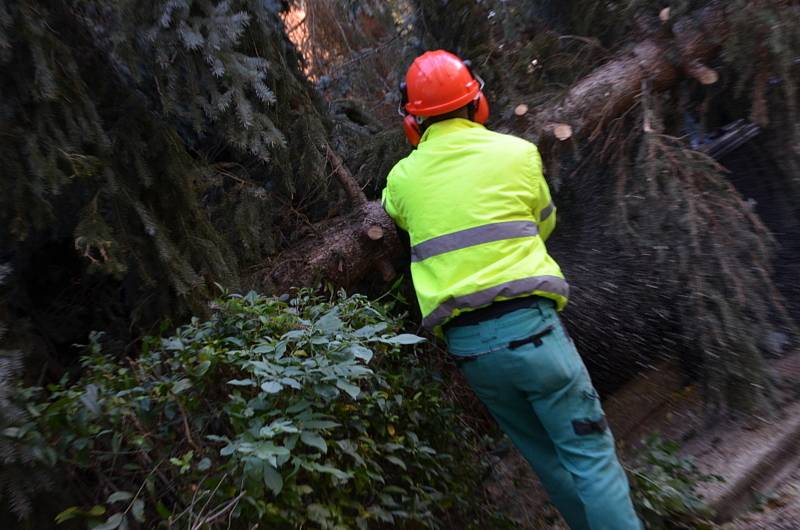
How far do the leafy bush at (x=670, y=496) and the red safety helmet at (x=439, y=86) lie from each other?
174 centimetres

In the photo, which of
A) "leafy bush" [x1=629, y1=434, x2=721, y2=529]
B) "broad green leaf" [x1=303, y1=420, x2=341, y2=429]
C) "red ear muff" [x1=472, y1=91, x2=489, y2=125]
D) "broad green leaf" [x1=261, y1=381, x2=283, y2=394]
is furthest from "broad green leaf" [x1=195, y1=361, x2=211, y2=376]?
"leafy bush" [x1=629, y1=434, x2=721, y2=529]

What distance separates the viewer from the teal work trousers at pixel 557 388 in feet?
7.33

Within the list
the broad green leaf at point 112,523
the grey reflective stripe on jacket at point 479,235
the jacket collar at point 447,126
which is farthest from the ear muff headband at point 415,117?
the broad green leaf at point 112,523

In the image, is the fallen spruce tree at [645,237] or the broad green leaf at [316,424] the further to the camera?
the fallen spruce tree at [645,237]

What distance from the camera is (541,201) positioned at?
2.47 metres

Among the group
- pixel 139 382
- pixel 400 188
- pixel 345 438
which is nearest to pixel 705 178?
pixel 400 188

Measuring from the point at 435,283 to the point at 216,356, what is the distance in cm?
83

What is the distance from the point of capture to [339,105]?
5230 mm

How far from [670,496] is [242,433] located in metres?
1.80

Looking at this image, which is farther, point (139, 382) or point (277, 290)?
point (277, 290)

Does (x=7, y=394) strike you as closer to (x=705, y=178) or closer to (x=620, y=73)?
(x=705, y=178)

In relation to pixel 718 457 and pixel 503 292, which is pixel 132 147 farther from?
pixel 718 457

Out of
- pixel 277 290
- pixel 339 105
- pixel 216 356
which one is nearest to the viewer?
pixel 216 356

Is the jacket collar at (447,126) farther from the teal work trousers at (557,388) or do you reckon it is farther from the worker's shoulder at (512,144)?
the teal work trousers at (557,388)
